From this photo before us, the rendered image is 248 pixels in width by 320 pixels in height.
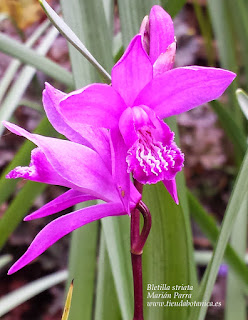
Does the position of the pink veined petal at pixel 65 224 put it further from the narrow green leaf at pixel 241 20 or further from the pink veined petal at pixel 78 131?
the narrow green leaf at pixel 241 20

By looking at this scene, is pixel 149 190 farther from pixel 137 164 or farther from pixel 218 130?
pixel 218 130

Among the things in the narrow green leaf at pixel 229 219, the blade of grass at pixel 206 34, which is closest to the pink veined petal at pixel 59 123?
the narrow green leaf at pixel 229 219

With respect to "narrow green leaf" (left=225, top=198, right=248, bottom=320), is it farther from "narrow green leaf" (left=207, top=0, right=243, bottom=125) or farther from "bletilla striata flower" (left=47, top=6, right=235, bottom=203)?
"bletilla striata flower" (left=47, top=6, right=235, bottom=203)

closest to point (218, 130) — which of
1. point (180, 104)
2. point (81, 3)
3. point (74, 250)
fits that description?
point (74, 250)

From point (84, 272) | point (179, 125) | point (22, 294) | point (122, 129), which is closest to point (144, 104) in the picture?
point (122, 129)

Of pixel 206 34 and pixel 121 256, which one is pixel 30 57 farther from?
pixel 206 34

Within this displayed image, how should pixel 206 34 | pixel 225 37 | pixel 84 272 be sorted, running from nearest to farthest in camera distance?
pixel 84 272 < pixel 225 37 < pixel 206 34
